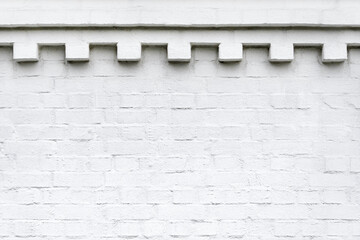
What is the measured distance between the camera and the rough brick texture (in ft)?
15.1

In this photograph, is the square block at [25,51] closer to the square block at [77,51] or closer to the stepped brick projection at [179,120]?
the stepped brick projection at [179,120]

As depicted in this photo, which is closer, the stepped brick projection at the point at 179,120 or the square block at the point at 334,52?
the stepped brick projection at the point at 179,120

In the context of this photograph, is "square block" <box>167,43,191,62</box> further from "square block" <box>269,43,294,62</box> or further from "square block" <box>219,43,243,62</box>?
"square block" <box>269,43,294,62</box>

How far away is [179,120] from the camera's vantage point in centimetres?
467

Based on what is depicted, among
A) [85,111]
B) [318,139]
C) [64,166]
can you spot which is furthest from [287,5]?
[64,166]

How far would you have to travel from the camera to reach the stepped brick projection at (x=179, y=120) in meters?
4.60

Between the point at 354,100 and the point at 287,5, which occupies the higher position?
the point at 287,5

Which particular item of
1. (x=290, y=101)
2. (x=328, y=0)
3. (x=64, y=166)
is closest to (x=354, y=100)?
(x=290, y=101)

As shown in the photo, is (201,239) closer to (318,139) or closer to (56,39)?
(318,139)

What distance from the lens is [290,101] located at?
4.71 m

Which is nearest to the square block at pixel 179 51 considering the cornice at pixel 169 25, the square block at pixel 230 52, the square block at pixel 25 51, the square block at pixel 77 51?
the cornice at pixel 169 25

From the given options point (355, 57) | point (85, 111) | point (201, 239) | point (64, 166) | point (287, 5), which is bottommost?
point (201, 239)

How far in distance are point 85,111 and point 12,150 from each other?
599 millimetres

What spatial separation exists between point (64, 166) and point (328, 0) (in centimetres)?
229
